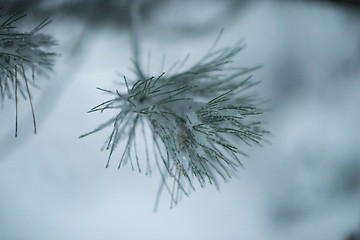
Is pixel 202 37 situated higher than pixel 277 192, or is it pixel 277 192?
pixel 202 37

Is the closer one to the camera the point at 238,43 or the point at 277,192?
the point at 238,43

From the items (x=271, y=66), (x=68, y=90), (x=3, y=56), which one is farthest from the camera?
(x=271, y=66)

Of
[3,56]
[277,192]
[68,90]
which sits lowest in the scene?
[277,192]

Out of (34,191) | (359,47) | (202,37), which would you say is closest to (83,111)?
(34,191)

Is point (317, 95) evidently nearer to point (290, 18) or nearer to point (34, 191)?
point (290, 18)

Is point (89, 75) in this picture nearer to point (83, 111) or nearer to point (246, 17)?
point (83, 111)

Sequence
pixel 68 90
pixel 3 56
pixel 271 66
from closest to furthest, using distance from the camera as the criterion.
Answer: pixel 3 56, pixel 68 90, pixel 271 66
